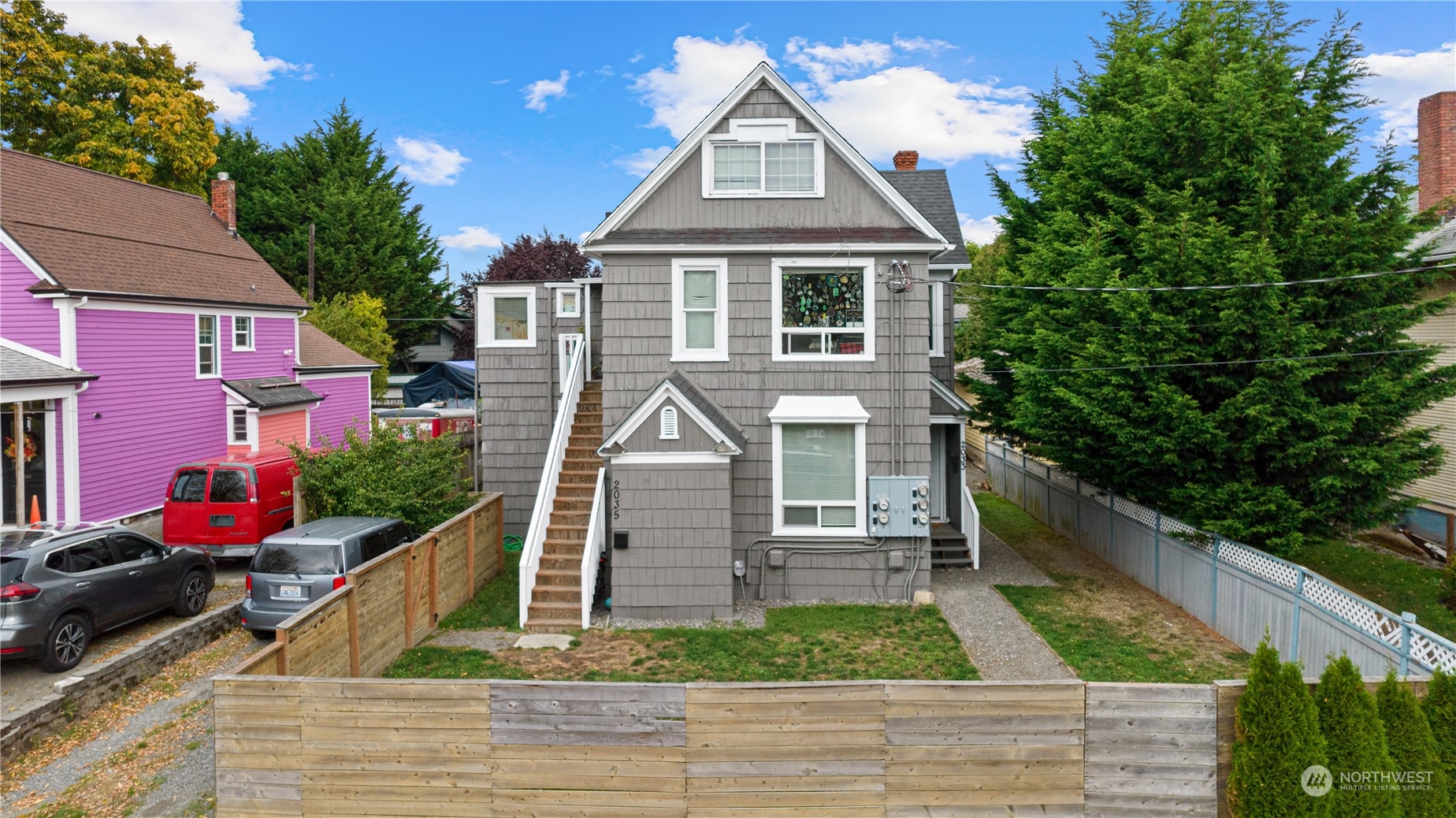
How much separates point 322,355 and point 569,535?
17.7 m

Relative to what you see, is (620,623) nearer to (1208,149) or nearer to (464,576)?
(464,576)

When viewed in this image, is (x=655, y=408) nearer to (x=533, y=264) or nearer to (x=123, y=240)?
(x=123, y=240)

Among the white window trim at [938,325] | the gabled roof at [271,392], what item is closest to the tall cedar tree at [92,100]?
the gabled roof at [271,392]

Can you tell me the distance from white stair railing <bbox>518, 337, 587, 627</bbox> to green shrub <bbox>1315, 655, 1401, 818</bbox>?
Result: 960 centimetres

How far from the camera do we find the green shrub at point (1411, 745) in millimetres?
6430

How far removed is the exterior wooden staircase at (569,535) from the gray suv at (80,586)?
5110 millimetres

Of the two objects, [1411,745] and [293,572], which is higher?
[293,572]

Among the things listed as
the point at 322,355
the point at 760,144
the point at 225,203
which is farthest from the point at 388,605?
the point at 225,203

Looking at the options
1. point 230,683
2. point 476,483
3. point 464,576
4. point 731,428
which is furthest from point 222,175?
point 230,683

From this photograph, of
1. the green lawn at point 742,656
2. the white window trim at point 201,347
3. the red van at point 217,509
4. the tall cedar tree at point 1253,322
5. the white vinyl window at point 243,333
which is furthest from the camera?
the white vinyl window at point 243,333

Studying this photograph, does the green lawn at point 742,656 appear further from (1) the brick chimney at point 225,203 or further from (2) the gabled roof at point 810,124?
(1) the brick chimney at point 225,203

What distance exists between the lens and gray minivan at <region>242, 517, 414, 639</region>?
10.5 m

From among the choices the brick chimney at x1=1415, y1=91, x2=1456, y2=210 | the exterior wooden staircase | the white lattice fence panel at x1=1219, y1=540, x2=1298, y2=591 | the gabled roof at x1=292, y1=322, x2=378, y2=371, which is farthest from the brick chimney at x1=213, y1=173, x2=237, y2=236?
the brick chimney at x1=1415, y1=91, x2=1456, y2=210

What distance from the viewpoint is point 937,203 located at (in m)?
18.5
